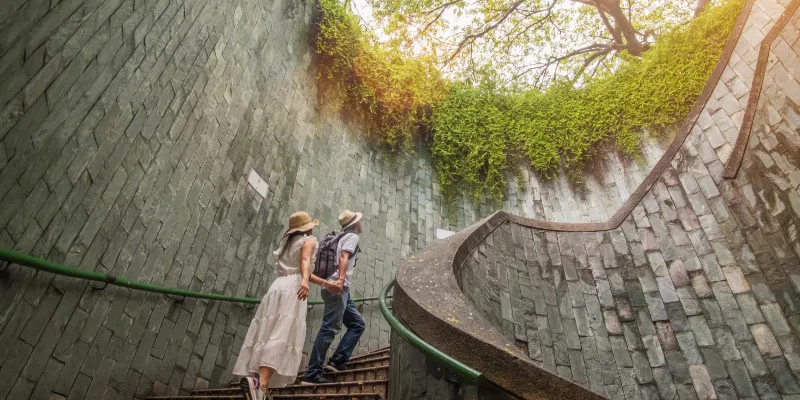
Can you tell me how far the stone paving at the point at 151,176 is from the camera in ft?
9.16

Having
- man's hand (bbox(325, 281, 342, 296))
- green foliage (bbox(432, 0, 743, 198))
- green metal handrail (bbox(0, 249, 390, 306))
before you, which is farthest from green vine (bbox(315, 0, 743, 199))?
man's hand (bbox(325, 281, 342, 296))

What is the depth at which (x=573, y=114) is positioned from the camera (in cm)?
853

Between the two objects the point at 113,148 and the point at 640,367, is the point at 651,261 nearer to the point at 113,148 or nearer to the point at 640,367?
the point at 640,367

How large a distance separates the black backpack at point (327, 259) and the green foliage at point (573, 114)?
16.3 ft

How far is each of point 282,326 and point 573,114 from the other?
7573mm

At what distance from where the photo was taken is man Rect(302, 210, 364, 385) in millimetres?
3703

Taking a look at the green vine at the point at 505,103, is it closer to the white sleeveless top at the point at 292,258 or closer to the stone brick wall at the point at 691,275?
the stone brick wall at the point at 691,275

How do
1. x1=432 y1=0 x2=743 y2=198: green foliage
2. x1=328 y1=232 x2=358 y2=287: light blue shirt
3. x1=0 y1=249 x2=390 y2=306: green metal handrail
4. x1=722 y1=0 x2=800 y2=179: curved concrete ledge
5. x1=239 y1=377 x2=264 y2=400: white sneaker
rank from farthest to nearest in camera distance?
x1=432 y1=0 x2=743 y2=198: green foliage → x1=722 y1=0 x2=800 y2=179: curved concrete ledge → x1=328 y1=232 x2=358 y2=287: light blue shirt → x1=239 y1=377 x2=264 y2=400: white sneaker → x1=0 y1=249 x2=390 y2=306: green metal handrail

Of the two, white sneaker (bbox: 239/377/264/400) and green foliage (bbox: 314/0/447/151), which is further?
green foliage (bbox: 314/0/447/151)

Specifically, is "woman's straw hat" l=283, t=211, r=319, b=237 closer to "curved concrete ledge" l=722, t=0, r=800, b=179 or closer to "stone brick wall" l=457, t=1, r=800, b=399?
"stone brick wall" l=457, t=1, r=800, b=399

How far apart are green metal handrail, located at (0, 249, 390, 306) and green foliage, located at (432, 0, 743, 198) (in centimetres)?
554

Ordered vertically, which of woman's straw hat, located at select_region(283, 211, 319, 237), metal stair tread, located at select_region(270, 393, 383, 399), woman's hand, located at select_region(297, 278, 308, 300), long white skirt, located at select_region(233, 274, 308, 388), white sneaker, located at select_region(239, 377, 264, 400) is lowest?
white sneaker, located at select_region(239, 377, 264, 400)

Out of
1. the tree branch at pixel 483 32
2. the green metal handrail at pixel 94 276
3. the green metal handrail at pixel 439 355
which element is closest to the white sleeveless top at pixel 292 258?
the green metal handrail at pixel 439 355

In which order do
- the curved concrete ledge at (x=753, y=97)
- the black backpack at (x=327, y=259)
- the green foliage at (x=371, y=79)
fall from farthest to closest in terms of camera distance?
1. the green foliage at (x=371, y=79)
2. the curved concrete ledge at (x=753, y=97)
3. the black backpack at (x=327, y=259)
